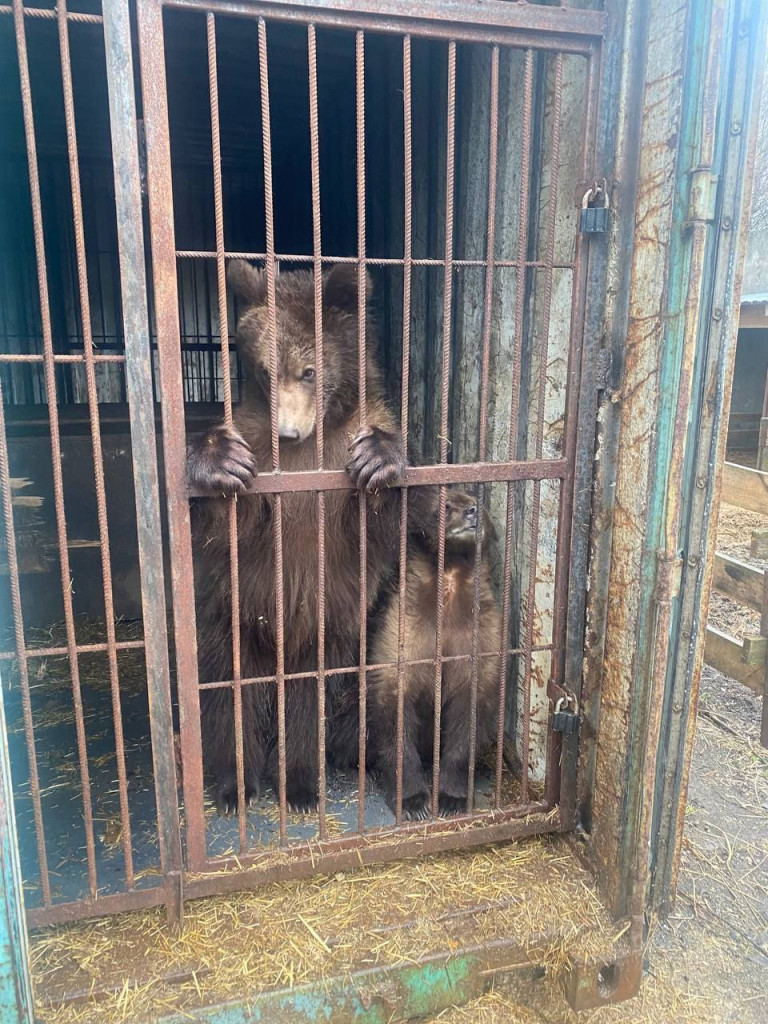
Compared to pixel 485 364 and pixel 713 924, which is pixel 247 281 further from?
pixel 713 924

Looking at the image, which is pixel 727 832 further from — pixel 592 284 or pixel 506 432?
pixel 592 284

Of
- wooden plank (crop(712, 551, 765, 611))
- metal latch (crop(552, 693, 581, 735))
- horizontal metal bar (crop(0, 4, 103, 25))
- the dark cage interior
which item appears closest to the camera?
horizontal metal bar (crop(0, 4, 103, 25))

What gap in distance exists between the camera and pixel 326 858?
2807 millimetres

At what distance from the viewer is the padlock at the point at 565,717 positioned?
9.58ft

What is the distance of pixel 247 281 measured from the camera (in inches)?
124

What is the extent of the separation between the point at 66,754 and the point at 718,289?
3.35 meters

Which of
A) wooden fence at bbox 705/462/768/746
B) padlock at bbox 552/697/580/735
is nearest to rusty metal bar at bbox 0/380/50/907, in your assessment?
padlock at bbox 552/697/580/735

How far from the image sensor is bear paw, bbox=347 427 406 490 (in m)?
2.64

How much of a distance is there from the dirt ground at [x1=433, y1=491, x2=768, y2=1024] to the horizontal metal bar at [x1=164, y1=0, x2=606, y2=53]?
10.2ft

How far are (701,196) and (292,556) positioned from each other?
1.97m

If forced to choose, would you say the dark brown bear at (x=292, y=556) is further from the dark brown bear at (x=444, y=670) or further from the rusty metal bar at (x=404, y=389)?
the rusty metal bar at (x=404, y=389)

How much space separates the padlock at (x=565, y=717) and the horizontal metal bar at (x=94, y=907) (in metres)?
1.51

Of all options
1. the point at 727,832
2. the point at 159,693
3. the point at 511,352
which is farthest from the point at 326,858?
the point at 511,352

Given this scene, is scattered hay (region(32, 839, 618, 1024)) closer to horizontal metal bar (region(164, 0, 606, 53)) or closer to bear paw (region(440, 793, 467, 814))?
bear paw (region(440, 793, 467, 814))
